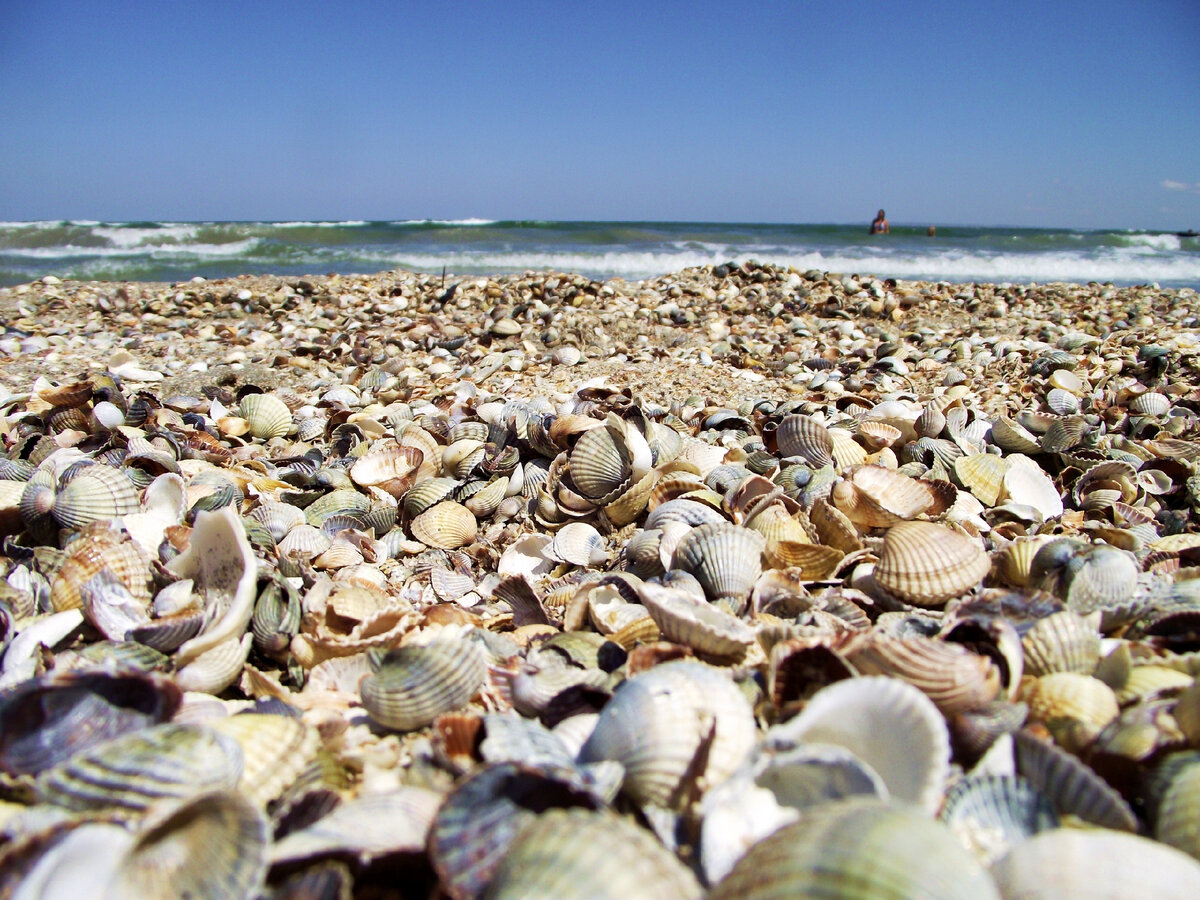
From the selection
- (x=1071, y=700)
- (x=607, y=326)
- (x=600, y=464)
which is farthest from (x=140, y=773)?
(x=607, y=326)

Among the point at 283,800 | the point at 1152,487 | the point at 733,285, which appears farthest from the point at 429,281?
the point at 283,800

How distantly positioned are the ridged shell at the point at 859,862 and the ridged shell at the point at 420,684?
97cm

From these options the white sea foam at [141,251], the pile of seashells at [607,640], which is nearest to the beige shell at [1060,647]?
the pile of seashells at [607,640]

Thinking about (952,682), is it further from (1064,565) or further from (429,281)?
(429,281)

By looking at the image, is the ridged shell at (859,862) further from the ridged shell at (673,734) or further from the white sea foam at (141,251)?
the white sea foam at (141,251)

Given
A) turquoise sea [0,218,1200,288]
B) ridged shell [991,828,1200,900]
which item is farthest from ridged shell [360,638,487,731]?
turquoise sea [0,218,1200,288]

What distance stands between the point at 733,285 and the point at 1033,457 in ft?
18.9

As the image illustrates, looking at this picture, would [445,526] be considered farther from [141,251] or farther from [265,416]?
[141,251]

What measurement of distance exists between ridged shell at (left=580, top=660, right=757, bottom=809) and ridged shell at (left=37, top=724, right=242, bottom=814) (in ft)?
2.56

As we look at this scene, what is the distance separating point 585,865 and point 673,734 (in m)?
0.43

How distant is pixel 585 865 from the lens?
1.19 m

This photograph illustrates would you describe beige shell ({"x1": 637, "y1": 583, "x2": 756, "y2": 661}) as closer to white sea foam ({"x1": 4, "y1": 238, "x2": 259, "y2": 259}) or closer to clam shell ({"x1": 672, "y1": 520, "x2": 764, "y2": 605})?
clam shell ({"x1": 672, "y1": 520, "x2": 764, "y2": 605})

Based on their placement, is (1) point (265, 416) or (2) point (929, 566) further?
(1) point (265, 416)

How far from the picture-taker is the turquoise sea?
18.5m
